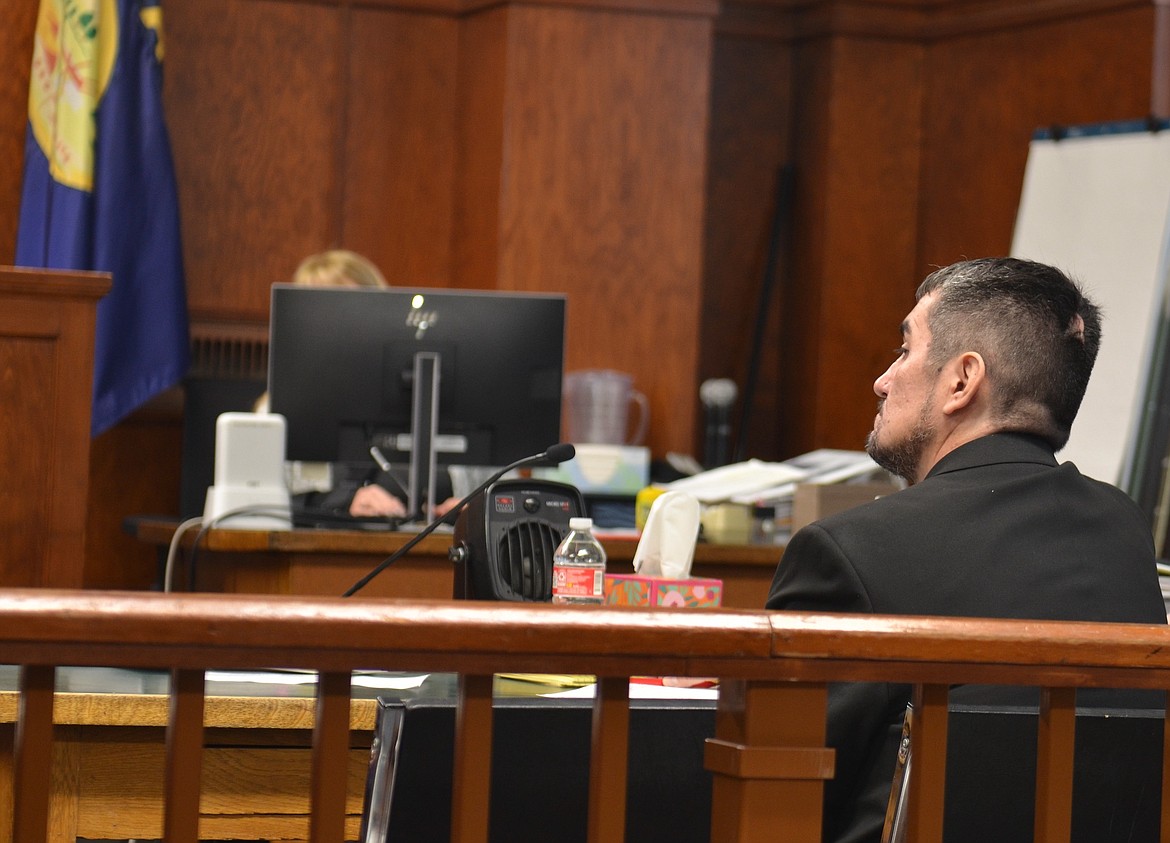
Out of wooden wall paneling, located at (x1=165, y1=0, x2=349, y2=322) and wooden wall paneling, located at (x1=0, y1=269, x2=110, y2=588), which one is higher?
wooden wall paneling, located at (x1=165, y1=0, x2=349, y2=322)

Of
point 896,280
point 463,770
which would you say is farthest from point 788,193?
point 463,770

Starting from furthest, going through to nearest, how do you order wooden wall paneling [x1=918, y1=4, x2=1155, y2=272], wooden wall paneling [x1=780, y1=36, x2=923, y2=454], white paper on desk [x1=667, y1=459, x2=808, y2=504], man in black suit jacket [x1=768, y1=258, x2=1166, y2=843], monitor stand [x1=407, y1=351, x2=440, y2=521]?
wooden wall paneling [x1=780, y1=36, x2=923, y2=454] < wooden wall paneling [x1=918, y1=4, x2=1155, y2=272] < white paper on desk [x1=667, y1=459, x2=808, y2=504] < monitor stand [x1=407, y1=351, x2=440, y2=521] < man in black suit jacket [x1=768, y1=258, x2=1166, y2=843]

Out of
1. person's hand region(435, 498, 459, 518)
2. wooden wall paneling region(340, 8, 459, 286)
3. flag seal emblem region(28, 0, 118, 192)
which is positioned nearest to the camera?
person's hand region(435, 498, 459, 518)

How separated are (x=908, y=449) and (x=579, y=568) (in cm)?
40

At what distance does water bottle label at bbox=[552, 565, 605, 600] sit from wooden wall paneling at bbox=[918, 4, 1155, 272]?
3.33 meters

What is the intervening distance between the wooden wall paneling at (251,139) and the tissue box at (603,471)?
1.16 metres

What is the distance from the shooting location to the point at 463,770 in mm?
942

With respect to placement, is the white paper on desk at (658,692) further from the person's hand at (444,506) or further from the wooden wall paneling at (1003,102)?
the wooden wall paneling at (1003,102)

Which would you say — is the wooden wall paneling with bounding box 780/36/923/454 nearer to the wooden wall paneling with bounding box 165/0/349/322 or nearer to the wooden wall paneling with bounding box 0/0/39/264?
the wooden wall paneling with bounding box 165/0/349/322

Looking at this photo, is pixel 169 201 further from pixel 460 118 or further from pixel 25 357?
pixel 25 357

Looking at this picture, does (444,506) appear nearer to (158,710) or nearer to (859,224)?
(158,710)

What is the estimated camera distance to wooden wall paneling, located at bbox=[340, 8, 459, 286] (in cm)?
520

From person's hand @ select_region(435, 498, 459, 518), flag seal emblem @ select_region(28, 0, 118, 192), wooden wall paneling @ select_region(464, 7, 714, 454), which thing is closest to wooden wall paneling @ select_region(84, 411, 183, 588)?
flag seal emblem @ select_region(28, 0, 118, 192)

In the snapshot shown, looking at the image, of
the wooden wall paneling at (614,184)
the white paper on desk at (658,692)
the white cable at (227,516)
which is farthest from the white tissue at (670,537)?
the wooden wall paneling at (614,184)
